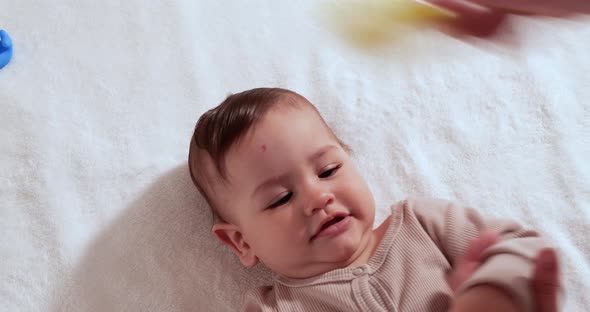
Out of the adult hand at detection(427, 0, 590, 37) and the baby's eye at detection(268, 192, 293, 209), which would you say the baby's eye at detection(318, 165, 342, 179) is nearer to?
the baby's eye at detection(268, 192, 293, 209)

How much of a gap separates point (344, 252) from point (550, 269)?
0.28 meters

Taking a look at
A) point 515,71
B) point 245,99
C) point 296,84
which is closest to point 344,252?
point 245,99

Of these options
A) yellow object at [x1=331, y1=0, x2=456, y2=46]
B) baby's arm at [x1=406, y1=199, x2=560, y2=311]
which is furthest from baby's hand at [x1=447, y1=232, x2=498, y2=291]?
yellow object at [x1=331, y1=0, x2=456, y2=46]

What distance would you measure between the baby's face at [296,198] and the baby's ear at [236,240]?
1.2 inches

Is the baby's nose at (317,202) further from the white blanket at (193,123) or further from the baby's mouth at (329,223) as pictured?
the white blanket at (193,123)

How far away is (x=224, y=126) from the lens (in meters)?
0.95

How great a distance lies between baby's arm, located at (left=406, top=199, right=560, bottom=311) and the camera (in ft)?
2.44

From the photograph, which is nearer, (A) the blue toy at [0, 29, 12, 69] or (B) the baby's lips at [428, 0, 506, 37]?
(B) the baby's lips at [428, 0, 506, 37]

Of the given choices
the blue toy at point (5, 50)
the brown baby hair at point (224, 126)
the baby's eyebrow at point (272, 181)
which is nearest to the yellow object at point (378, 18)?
the brown baby hair at point (224, 126)

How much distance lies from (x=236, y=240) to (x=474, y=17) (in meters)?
0.57

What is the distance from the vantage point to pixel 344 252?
0.90m

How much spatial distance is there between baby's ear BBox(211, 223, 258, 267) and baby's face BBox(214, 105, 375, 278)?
3 cm

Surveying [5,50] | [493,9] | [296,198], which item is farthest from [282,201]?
[5,50]

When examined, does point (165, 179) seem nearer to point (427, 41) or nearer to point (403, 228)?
point (403, 228)
